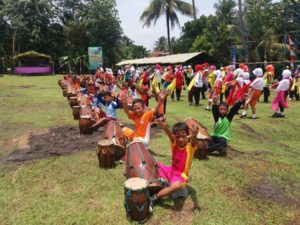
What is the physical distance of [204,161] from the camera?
6945mm

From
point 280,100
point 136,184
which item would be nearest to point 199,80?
point 280,100

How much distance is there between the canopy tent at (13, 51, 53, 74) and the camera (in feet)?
150

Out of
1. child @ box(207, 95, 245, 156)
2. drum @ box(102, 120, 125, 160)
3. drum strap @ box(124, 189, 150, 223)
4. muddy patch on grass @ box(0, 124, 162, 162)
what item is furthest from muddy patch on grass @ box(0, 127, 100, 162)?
drum strap @ box(124, 189, 150, 223)

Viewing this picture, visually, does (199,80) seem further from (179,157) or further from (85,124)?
(179,157)

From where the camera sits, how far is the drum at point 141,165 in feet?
16.5

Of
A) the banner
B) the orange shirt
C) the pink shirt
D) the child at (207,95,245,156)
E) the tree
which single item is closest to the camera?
the pink shirt

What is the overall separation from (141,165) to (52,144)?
4.19 m

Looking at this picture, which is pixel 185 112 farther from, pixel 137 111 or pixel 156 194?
pixel 156 194

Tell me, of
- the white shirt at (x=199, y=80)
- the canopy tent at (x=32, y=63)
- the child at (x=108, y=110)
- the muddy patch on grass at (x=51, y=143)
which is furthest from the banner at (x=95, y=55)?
the child at (x=108, y=110)

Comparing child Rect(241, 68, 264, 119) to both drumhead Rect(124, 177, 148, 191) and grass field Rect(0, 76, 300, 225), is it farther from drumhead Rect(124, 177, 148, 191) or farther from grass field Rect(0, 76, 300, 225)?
drumhead Rect(124, 177, 148, 191)

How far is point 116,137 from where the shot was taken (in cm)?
705

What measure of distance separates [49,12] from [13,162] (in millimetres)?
49135

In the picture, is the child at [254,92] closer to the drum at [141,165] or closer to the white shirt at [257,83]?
the white shirt at [257,83]

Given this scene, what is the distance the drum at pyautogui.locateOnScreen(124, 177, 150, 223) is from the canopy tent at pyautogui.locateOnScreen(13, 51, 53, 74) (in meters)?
43.9
